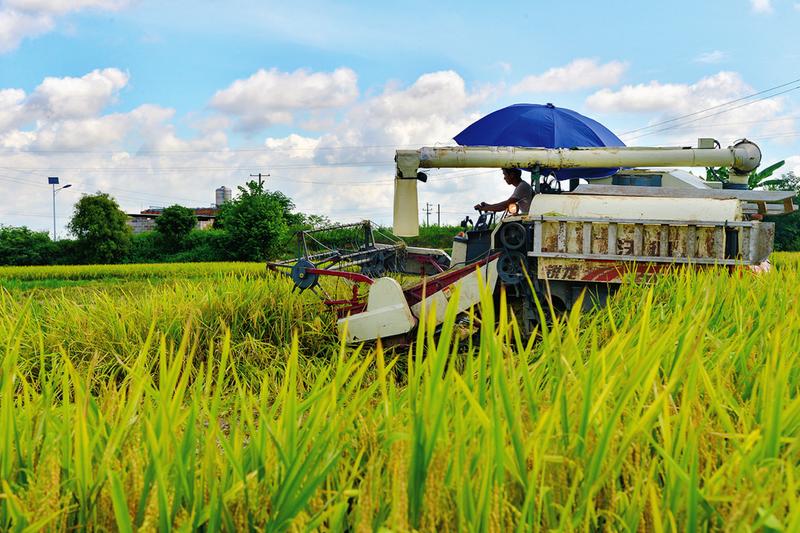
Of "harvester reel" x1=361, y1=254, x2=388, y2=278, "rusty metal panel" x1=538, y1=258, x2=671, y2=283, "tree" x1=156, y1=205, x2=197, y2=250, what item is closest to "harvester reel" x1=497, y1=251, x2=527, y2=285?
"rusty metal panel" x1=538, y1=258, x2=671, y2=283

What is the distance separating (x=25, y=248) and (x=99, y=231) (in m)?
4.65

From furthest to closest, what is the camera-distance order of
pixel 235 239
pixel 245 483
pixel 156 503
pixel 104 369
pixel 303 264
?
pixel 235 239
pixel 303 264
pixel 104 369
pixel 245 483
pixel 156 503

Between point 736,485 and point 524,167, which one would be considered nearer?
point 736,485

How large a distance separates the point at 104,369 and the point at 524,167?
5284 mm

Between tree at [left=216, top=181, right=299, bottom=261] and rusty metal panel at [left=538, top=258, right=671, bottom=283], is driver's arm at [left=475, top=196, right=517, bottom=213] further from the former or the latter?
tree at [left=216, top=181, right=299, bottom=261]

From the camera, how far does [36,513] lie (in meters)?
1.31

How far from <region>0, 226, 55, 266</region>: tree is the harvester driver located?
43.5 metres

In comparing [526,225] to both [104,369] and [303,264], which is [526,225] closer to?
[303,264]

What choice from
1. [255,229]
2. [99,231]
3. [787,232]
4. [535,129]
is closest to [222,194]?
[99,231]

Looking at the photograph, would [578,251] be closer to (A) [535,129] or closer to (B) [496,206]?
(B) [496,206]

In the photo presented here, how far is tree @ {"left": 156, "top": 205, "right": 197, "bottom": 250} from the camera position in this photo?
4541cm

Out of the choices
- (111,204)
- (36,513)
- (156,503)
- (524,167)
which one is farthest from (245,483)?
(111,204)

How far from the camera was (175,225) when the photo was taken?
45594 mm

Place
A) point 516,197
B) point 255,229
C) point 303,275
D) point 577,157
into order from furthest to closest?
1. point 255,229
2. point 577,157
3. point 516,197
4. point 303,275
